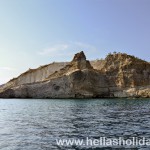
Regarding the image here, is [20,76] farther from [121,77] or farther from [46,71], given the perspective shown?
[121,77]

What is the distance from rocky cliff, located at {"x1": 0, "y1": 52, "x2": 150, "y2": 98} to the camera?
115500 mm

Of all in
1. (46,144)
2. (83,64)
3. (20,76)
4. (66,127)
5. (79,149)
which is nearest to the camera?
(79,149)

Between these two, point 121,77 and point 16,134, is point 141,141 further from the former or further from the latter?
point 121,77

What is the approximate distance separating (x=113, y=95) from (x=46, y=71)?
51816 millimetres

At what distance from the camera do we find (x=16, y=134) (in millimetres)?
25016

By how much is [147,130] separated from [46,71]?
13257 cm

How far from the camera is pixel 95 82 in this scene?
395ft

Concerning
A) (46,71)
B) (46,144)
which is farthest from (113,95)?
(46,144)

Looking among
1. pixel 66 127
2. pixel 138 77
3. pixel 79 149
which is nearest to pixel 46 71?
pixel 138 77

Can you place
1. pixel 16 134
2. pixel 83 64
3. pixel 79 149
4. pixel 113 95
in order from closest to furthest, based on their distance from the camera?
1. pixel 79 149
2. pixel 16 134
3. pixel 113 95
4. pixel 83 64

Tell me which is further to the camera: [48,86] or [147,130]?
[48,86]

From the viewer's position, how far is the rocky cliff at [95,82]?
379ft

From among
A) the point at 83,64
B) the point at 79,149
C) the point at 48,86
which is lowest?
the point at 79,149

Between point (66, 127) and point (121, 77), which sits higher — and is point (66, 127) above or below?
below
